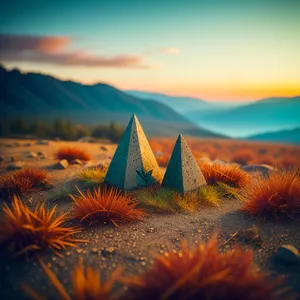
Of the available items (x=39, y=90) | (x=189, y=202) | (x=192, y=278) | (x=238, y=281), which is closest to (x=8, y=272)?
(x=192, y=278)

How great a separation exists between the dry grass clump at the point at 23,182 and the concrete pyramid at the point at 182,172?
292cm

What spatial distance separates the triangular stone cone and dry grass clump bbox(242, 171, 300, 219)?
197cm

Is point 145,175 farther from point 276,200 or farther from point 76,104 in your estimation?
point 76,104

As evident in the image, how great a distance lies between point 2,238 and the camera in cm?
314

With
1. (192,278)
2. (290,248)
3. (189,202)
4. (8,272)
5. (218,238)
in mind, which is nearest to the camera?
(192,278)

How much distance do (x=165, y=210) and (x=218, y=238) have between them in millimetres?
1113

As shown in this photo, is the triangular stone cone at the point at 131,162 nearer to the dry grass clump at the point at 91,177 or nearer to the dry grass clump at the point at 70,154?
the dry grass clump at the point at 91,177

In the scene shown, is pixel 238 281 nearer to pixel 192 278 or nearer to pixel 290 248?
pixel 192 278

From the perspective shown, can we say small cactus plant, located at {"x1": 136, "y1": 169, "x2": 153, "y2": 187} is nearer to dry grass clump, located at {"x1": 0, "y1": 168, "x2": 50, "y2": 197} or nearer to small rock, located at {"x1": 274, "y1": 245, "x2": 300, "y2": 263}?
dry grass clump, located at {"x1": 0, "y1": 168, "x2": 50, "y2": 197}

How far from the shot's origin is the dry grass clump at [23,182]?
5297 millimetres

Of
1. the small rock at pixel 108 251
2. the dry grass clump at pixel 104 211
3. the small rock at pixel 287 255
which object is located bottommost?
the small rock at pixel 108 251

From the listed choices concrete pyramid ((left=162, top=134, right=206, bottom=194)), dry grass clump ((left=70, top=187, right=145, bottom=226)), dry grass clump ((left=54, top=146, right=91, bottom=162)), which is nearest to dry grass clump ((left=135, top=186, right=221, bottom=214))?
concrete pyramid ((left=162, top=134, right=206, bottom=194))

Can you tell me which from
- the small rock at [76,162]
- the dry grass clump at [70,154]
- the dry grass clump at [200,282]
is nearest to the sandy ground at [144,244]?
the dry grass clump at [200,282]

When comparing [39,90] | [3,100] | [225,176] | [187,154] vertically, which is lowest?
[225,176]
